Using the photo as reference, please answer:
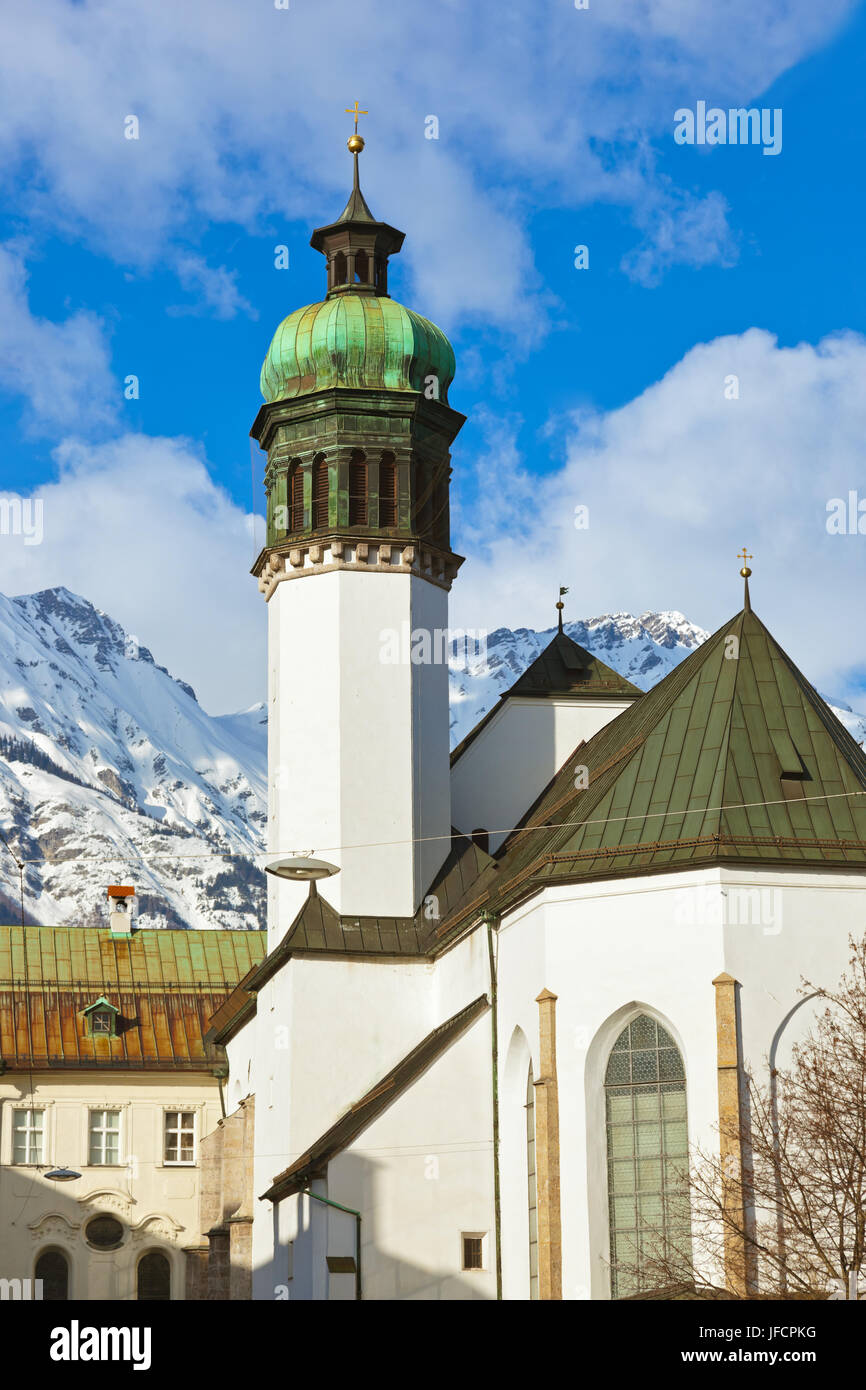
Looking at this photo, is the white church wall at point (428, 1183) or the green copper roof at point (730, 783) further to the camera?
the white church wall at point (428, 1183)

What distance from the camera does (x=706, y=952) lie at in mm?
32500

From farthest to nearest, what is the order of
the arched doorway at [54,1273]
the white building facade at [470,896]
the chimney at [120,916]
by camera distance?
the chimney at [120,916] → the arched doorway at [54,1273] → the white building facade at [470,896]

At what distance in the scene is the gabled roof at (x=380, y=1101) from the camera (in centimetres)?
3769

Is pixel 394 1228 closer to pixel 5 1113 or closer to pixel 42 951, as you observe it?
pixel 5 1113

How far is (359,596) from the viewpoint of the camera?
44281mm

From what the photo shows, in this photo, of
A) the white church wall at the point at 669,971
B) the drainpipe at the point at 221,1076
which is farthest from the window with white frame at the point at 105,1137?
the white church wall at the point at 669,971

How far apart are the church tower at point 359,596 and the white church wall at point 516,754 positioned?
2.84 meters

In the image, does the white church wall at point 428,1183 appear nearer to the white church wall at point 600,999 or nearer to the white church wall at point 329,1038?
the white church wall at point 600,999

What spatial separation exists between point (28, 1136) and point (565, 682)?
19594mm

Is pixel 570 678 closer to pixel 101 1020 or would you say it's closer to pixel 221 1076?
pixel 221 1076

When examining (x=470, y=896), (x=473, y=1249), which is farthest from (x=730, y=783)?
(x=473, y=1249)

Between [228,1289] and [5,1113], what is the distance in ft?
37.3

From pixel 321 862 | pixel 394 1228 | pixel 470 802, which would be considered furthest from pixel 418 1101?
pixel 470 802
